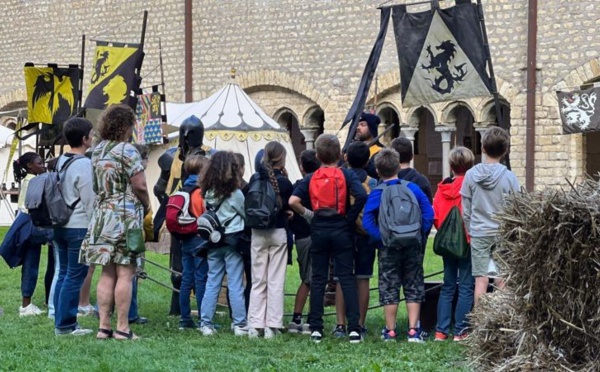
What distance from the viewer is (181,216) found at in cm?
902

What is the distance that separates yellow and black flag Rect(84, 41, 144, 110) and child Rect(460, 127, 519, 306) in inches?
225

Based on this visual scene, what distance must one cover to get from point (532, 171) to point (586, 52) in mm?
2231

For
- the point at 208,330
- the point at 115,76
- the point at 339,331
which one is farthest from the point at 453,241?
the point at 115,76

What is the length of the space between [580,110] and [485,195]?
419 inches

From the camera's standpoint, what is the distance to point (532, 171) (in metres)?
19.6

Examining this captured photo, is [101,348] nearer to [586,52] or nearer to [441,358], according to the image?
[441,358]

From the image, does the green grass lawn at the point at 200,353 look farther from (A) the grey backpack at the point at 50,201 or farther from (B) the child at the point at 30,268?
(A) the grey backpack at the point at 50,201

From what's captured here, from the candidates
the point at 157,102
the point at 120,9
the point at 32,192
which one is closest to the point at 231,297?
the point at 32,192

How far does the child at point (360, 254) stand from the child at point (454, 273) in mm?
546

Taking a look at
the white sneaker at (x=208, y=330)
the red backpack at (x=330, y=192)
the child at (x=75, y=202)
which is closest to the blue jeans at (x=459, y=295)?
the red backpack at (x=330, y=192)

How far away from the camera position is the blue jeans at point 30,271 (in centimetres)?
1004

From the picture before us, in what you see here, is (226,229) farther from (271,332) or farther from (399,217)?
(399,217)

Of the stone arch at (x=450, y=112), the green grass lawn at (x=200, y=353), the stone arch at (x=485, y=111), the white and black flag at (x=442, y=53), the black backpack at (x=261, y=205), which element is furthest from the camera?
the stone arch at (x=450, y=112)

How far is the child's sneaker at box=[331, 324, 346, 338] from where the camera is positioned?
8.48 m
